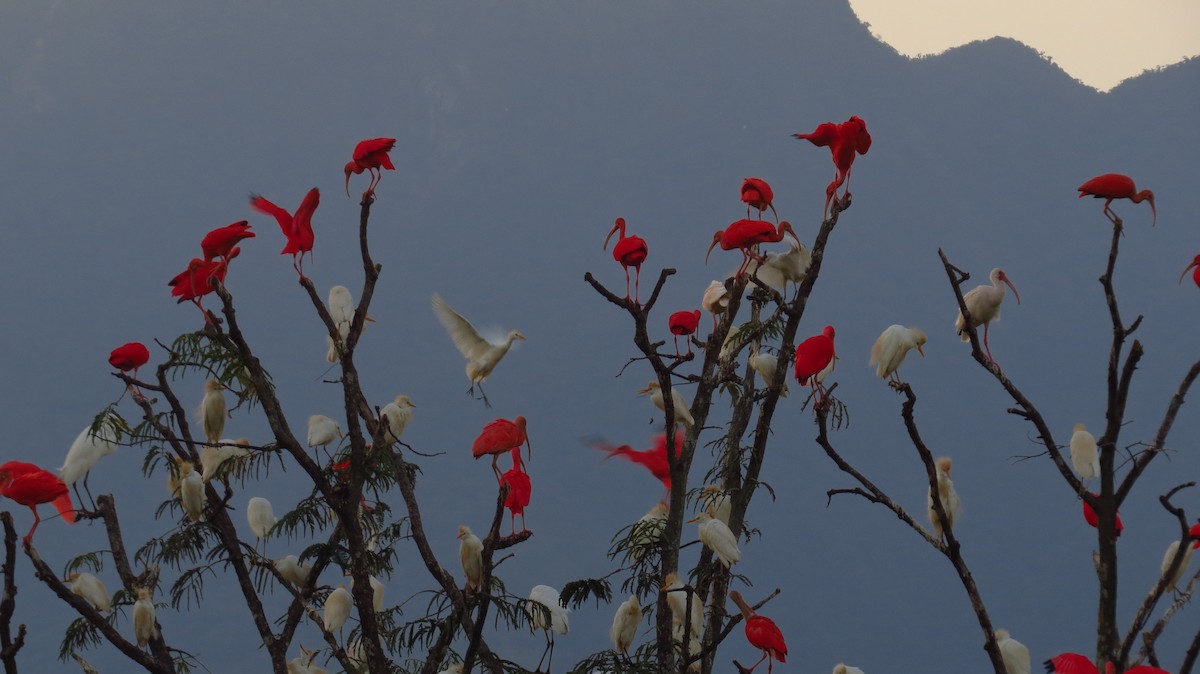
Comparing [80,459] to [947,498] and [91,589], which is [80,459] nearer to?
[91,589]

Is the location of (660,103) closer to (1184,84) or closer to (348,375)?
(1184,84)

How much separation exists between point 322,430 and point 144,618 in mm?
724

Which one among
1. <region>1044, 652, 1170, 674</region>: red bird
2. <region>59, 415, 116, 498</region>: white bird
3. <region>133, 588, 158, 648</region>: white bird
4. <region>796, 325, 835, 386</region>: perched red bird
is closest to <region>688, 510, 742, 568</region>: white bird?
<region>796, 325, 835, 386</region>: perched red bird

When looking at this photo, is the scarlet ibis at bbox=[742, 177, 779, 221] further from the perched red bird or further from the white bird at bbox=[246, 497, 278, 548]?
the white bird at bbox=[246, 497, 278, 548]

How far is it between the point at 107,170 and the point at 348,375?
11225mm

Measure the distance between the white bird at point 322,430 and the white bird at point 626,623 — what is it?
943mm

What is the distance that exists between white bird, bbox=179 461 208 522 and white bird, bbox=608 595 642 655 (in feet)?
3.22

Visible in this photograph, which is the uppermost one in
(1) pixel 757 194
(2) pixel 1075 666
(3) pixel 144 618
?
(1) pixel 757 194

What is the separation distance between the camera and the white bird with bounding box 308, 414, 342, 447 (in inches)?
123

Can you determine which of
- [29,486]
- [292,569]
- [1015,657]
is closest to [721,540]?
[1015,657]

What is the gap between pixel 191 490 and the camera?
255 centimetres

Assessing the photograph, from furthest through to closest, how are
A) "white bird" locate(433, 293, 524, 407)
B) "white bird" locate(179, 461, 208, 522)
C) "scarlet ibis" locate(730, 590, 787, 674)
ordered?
"white bird" locate(433, 293, 524, 407), "white bird" locate(179, 461, 208, 522), "scarlet ibis" locate(730, 590, 787, 674)

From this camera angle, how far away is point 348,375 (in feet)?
7.01

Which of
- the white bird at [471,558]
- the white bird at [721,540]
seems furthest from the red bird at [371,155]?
the white bird at [721,540]
